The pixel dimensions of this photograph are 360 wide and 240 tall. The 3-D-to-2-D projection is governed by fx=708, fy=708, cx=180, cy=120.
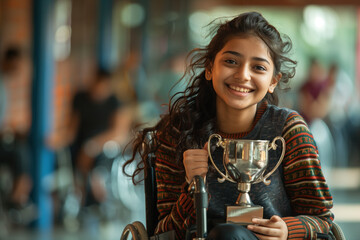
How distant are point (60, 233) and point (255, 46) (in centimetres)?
333

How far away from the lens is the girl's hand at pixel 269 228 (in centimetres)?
171

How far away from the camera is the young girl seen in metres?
1.85

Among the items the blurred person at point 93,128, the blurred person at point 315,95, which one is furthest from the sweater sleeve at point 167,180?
the blurred person at point 315,95

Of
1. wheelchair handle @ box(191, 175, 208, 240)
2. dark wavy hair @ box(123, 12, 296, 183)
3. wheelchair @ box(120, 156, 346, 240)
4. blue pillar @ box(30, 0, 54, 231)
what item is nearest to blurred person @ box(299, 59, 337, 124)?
blue pillar @ box(30, 0, 54, 231)

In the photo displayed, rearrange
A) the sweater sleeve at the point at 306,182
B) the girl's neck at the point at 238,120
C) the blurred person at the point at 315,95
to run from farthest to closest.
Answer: the blurred person at the point at 315,95
the girl's neck at the point at 238,120
the sweater sleeve at the point at 306,182

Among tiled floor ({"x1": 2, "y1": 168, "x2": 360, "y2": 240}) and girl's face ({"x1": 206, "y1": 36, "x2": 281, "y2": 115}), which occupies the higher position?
girl's face ({"x1": 206, "y1": 36, "x2": 281, "y2": 115})

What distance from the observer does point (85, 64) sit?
10.1 m

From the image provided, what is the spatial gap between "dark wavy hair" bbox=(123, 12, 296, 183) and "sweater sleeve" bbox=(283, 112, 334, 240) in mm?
216

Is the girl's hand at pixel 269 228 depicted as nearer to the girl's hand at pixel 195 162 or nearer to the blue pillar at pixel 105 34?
the girl's hand at pixel 195 162

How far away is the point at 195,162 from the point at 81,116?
12.8 feet

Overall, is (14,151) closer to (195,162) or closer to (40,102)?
(40,102)

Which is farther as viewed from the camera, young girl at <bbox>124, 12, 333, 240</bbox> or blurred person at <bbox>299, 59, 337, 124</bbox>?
blurred person at <bbox>299, 59, 337, 124</bbox>

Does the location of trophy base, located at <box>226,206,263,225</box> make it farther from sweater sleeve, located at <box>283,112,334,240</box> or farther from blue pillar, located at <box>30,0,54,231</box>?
blue pillar, located at <box>30,0,54,231</box>

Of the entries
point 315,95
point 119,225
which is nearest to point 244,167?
point 119,225
